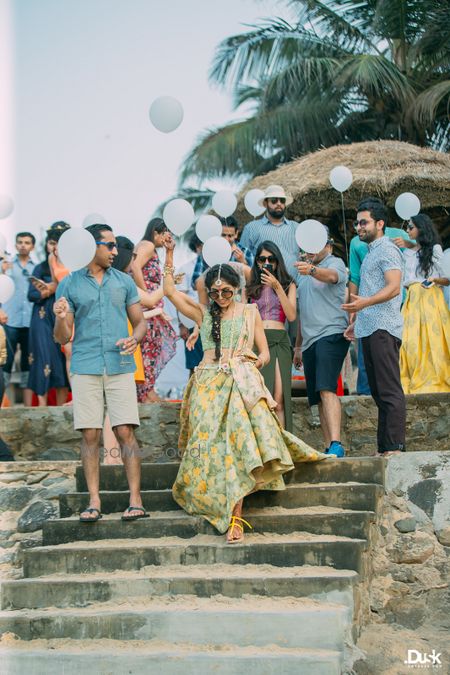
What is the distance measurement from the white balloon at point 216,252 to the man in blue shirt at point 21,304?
282 centimetres

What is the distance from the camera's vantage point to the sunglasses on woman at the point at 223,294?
18.8ft

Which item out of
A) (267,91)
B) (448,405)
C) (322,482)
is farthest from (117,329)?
(267,91)

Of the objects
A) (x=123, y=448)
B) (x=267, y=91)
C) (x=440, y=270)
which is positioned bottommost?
(x=123, y=448)

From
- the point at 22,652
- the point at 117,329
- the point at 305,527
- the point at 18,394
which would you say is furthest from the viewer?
the point at 18,394

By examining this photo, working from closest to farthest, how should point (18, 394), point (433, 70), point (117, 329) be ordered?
point (117, 329)
point (433, 70)
point (18, 394)

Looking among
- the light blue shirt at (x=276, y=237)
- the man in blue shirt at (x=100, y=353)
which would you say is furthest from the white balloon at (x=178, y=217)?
the light blue shirt at (x=276, y=237)

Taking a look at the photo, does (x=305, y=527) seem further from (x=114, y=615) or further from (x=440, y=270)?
(x=440, y=270)

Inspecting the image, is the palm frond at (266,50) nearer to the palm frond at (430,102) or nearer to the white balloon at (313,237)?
the palm frond at (430,102)

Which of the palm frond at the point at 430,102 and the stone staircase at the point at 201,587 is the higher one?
the palm frond at the point at 430,102

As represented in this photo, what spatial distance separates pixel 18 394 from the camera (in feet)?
55.6

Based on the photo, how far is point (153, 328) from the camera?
7438 millimetres

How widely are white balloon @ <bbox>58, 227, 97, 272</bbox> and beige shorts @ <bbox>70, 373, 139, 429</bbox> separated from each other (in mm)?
672

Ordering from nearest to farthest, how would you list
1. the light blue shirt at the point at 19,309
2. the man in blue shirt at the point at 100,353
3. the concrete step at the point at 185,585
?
the concrete step at the point at 185,585, the man in blue shirt at the point at 100,353, the light blue shirt at the point at 19,309

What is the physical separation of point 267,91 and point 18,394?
6780 millimetres
